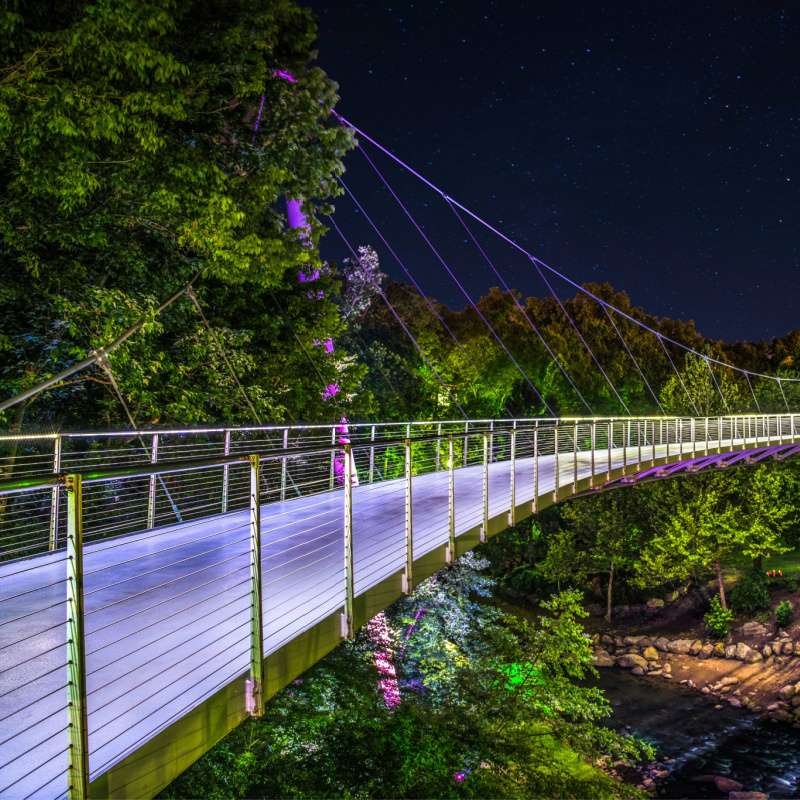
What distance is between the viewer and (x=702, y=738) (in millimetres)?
18281

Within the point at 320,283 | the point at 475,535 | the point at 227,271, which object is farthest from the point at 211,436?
the point at 475,535

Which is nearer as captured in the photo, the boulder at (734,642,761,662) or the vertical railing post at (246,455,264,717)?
the vertical railing post at (246,455,264,717)

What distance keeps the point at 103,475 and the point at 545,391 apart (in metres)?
38.1

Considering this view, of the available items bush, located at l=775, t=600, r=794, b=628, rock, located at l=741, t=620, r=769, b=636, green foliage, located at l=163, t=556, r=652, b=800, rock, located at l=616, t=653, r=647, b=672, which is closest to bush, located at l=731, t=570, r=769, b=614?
bush, located at l=775, t=600, r=794, b=628

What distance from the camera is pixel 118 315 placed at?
31.4ft

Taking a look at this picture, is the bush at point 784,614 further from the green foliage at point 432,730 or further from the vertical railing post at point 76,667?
the vertical railing post at point 76,667

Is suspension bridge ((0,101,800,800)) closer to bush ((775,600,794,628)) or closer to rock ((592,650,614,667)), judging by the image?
rock ((592,650,614,667))

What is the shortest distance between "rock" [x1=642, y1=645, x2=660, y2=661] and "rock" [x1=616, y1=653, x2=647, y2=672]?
1.31ft

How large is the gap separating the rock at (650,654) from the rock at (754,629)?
302 cm

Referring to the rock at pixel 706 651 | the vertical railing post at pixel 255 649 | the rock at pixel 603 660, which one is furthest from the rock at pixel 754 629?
the vertical railing post at pixel 255 649

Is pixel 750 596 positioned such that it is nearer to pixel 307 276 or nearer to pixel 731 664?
pixel 731 664

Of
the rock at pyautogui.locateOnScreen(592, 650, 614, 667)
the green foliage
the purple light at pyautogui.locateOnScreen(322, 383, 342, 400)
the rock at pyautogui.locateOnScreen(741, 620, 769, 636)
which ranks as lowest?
the rock at pyautogui.locateOnScreen(592, 650, 614, 667)

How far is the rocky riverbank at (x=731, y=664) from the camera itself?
66.2 feet

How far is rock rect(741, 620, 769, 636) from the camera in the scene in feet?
79.3
